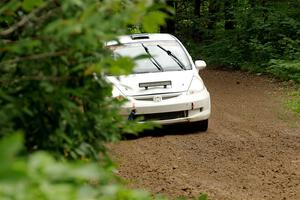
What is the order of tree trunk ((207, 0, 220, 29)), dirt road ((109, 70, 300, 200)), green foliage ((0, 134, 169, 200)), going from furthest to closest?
tree trunk ((207, 0, 220, 29)) → dirt road ((109, 70, 300, 200)) → green foliage ((0, 134, 169, 200))

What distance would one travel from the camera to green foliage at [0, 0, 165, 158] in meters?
2.00

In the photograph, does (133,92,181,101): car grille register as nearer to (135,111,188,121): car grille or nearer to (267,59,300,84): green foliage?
(135,111,188,121): car grille

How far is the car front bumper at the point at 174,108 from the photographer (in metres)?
9.66

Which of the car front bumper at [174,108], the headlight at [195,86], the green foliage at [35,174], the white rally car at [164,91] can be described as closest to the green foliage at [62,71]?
the green foliage at [35,174]

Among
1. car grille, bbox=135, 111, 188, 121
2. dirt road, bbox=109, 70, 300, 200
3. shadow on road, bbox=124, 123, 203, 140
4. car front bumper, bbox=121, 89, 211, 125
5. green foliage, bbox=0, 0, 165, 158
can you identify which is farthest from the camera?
shadow on road, bbox=124, 123, 203, 140

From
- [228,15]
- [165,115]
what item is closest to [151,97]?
[165,115]

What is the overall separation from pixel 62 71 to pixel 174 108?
7557 mm

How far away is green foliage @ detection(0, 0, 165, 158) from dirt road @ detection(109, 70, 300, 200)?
300 centimetres

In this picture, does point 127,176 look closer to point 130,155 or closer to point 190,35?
point 130,155

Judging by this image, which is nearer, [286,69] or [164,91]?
[164,91]

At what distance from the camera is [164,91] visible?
32.3ft

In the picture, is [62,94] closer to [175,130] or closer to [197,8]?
[175,130]

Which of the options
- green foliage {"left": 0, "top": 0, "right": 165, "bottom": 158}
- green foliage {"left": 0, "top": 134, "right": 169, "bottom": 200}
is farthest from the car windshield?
green foliage {"left": 0, "top": 134, "right": 169, "bottom": 200}

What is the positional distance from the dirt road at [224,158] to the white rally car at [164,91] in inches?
16.3
